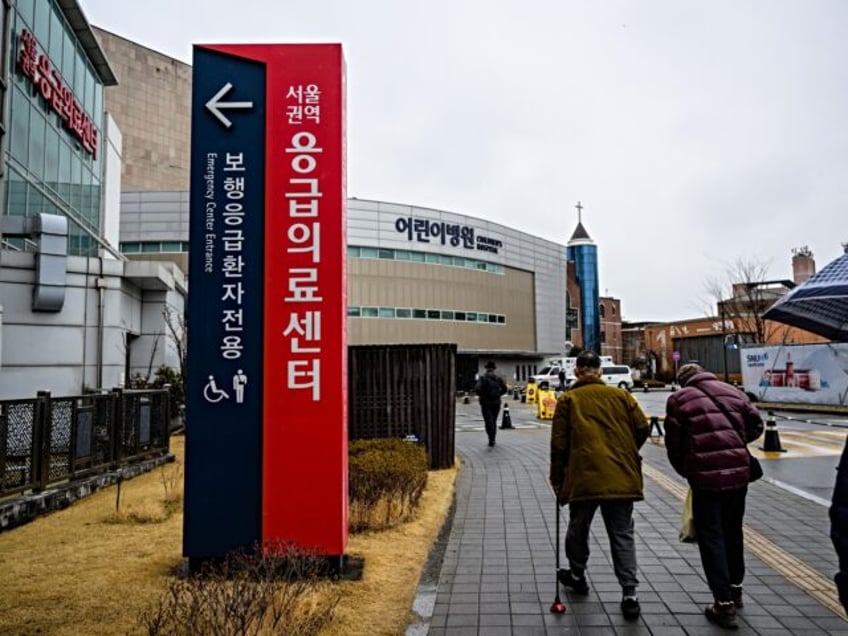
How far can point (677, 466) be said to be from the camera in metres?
4.55

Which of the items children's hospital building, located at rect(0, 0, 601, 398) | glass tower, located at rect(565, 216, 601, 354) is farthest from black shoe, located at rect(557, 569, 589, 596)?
glass tower, located at rect(565, 216, 601, 354)

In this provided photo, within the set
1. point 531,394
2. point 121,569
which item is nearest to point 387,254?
point 531,394

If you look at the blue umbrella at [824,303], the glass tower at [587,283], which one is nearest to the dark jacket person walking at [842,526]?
the blue umbrella at [824,303]

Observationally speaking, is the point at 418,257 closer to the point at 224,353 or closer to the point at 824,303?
the point at 824,303

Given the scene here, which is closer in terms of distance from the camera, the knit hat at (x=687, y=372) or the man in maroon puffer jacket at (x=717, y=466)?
the man in maroon puffer jacket at (x=717, y=466)

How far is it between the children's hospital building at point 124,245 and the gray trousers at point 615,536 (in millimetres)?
3468

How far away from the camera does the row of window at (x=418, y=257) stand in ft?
160

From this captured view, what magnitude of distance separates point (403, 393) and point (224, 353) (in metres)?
5.77

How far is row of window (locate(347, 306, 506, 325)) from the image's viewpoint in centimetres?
4836

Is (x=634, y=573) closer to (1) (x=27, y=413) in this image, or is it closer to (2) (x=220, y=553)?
(2) (x=220, y=553)

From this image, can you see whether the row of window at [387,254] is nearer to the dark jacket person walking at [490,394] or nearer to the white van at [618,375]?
the white van at [618,375]

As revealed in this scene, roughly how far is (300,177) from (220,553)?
2998 mm

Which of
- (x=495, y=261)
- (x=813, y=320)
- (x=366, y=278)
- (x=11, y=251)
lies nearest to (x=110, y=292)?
(x=11, y=251)

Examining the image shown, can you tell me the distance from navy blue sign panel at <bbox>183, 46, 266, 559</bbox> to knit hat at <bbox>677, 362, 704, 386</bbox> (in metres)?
3.17
